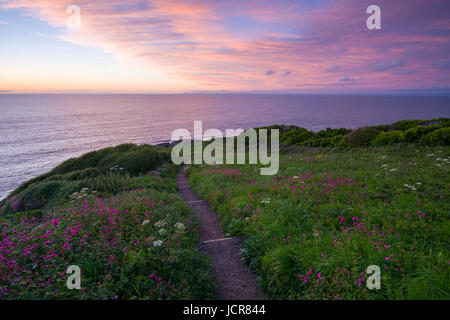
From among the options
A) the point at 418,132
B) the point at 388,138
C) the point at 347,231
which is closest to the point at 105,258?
the point at 347,231

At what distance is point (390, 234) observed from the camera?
502cm

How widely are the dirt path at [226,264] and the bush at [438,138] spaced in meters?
16.9

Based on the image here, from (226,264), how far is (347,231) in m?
3.17

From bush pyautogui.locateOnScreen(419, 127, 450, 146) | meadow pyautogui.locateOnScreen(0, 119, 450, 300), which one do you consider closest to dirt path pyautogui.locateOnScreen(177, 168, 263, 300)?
meadow pyautogui.locateOnScreen(0, 119, 450, 300)

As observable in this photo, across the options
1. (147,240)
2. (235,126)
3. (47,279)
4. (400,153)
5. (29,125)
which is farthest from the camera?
(235,126)

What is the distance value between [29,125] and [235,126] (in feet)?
244

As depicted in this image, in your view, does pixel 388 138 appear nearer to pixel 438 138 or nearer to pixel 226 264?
pixel 438 138

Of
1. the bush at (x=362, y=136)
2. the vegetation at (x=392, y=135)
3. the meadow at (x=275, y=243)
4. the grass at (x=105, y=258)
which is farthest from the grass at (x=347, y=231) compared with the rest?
the bush at (x=362, y=136)

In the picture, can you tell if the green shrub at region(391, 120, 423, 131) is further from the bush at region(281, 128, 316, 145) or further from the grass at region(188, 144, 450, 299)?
the grass at region(188, 144, 450, 299)

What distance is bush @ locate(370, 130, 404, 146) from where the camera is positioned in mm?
18125

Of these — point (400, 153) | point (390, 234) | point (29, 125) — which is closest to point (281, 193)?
point (390, 234)

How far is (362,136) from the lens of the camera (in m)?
20.8

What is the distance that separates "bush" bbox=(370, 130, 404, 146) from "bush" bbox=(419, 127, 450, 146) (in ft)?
5.48

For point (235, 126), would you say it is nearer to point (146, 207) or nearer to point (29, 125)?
point (29, 125)
